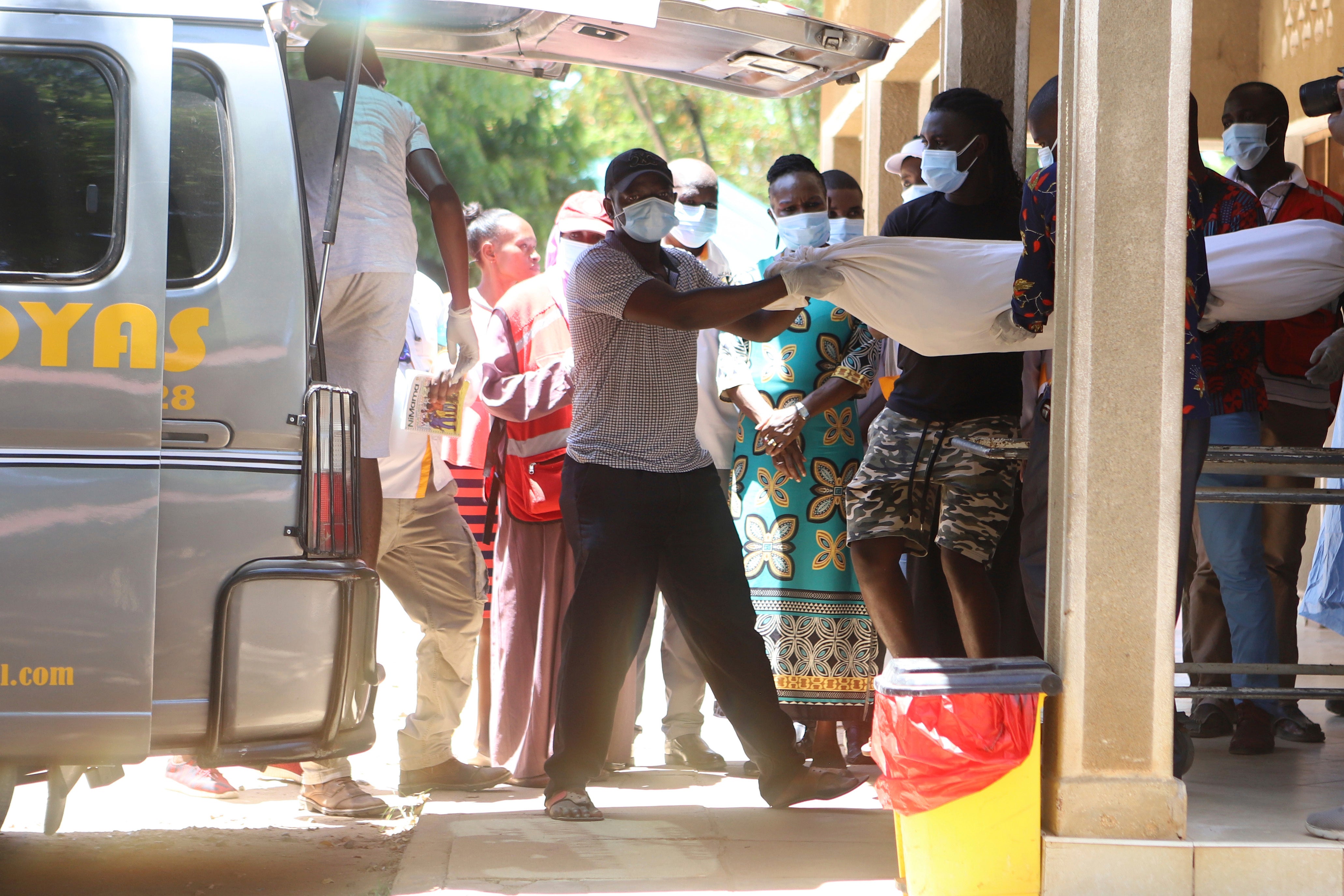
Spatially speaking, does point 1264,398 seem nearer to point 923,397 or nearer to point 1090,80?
point 923,397

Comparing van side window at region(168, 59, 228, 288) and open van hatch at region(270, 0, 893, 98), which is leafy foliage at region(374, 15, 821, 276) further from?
van side window at region(168, 59, 228, 288)

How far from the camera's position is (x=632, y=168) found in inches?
183

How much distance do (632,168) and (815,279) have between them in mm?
778

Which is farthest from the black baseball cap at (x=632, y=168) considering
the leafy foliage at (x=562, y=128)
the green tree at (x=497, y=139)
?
the green tree at (x=497, y=139)

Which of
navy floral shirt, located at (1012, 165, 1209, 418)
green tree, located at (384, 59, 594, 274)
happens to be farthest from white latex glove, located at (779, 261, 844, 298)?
green tree, located at (384, 59, 594, 274)

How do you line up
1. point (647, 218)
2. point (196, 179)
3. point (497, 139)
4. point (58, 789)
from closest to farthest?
point (196, 179) < point (58, 789) < point (647, 218) < point (497, 139)

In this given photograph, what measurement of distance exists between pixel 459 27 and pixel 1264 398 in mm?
3059

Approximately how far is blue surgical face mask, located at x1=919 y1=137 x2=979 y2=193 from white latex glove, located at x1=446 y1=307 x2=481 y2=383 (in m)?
1.53

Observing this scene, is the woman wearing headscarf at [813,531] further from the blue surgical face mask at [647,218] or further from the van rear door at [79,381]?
the van rear door at [79,381]

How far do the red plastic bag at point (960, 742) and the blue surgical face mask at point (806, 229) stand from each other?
7.34ft

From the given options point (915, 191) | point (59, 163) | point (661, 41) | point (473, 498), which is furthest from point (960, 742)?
point (473, 498)

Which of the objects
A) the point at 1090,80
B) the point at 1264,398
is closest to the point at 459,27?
the point at 1090,80

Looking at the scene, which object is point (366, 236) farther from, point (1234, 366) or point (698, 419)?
point (1234, 366)

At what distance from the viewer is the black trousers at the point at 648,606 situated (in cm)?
455
